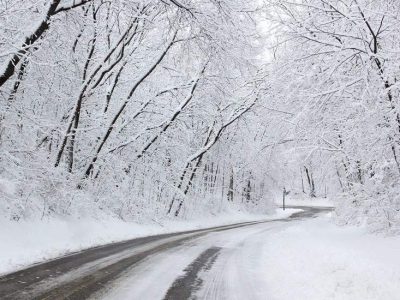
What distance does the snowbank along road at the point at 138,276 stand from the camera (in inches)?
290

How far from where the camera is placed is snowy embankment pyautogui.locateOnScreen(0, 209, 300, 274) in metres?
10.5

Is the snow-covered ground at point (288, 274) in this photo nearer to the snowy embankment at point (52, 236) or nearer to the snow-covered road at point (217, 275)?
the snow-covered road at point (217, 275)

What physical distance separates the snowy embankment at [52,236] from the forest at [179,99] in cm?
54

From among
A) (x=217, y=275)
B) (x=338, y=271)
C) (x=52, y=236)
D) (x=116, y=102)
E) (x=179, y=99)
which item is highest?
(x=179, y=99)

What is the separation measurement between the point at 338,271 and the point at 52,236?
860 cm

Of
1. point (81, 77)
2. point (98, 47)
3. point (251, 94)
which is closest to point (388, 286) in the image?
point (81, 77)

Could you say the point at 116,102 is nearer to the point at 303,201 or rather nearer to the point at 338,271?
the point at 338,271

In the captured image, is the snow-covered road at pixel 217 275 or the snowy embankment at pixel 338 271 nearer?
the snow-covered road at pixel 217 275

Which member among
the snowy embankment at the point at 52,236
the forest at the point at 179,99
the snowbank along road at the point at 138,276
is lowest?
the snowbank along road at the point at 138,276

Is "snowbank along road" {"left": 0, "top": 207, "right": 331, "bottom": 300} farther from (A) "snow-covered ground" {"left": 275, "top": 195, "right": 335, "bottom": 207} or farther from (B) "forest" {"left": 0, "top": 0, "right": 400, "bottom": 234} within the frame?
(A) "snow-covered ground" {"left": 275, "top": 195, "right": 335, "bottom": 207}

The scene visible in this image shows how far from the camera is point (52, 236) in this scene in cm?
1363

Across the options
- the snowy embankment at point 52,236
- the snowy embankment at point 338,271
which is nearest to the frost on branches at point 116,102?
the snowy embankment at point 52,236

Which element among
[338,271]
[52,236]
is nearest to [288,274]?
[338,271]

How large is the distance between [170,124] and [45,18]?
48.6ft
